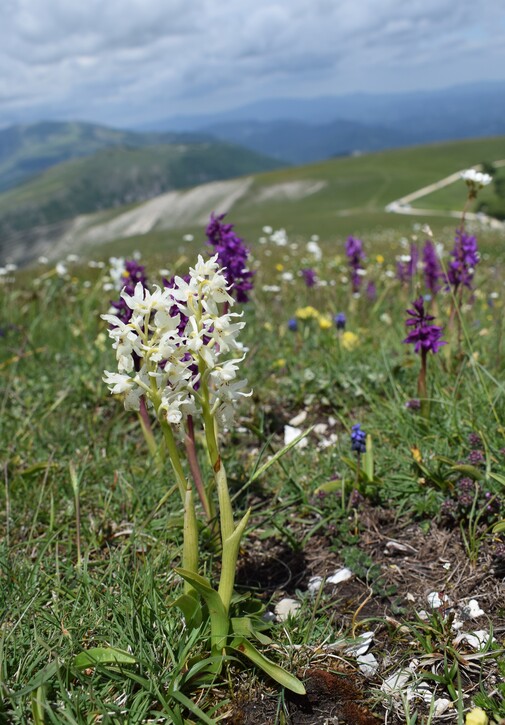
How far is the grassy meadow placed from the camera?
222 centimetres

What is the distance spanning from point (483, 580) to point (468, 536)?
11.8 inches

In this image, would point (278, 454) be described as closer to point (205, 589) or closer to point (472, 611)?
point (205, 589)

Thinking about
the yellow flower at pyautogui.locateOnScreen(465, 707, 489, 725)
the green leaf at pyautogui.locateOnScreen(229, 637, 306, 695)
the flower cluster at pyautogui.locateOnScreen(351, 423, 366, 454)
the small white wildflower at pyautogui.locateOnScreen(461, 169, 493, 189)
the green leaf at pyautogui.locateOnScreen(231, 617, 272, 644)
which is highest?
the small white wildflower at pyautogui.locateOnScreen(461, 169, 493, 189)

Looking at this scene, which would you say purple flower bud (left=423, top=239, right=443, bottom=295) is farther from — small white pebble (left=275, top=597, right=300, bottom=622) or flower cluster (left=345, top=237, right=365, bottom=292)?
small white pebble (left=275, top=597, right=300, bottom=622)

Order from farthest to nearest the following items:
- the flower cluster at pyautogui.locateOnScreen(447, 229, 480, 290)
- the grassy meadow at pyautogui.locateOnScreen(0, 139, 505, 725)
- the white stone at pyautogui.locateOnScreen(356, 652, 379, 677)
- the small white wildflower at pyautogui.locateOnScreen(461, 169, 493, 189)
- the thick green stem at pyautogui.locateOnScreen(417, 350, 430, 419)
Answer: the flower cluster at pyautogui.locateOnScreen(447, 229, 480, 290), the small white wildflower at pyautogui.locateOnScreen(461, 169, 493, 189), the thick green stem at pyautogui.locateOnScreen(417, 350, 430, 419), the white stone at pyautogui.locateOnScreen(356, 652, 379, 677), the grassy meadow at pyautogui.locateOnScreen(0, 139, 505, 725)

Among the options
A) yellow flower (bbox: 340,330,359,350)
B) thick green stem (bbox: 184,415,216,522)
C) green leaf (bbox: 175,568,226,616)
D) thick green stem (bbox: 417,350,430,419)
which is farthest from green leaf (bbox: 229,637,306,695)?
yellow flower (bbox: 340,330,359,350)

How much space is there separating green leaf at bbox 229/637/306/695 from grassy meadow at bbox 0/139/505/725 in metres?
0.10

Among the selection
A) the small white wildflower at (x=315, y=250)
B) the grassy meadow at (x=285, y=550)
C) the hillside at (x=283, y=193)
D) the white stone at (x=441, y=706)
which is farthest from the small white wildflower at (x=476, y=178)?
the hillside at (x=283, y=193)

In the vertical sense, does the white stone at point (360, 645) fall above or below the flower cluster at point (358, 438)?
below

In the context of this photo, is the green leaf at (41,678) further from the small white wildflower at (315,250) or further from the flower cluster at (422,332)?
the small white wildflower at (315,250)

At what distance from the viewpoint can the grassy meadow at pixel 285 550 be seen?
222 centimetres

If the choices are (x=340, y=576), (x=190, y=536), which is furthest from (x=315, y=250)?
(x=190, y=536)

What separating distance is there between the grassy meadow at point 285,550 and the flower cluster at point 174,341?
0.56m

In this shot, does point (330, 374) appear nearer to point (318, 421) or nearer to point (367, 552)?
point (318, 421)
